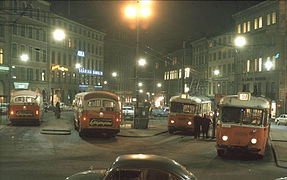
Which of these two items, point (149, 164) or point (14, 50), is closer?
point (149, 164)

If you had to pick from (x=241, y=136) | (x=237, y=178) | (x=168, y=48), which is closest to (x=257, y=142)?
(x=241, y=136)

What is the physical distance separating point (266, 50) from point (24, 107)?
139 feet

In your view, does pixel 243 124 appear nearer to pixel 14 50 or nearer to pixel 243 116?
pixel 243 116

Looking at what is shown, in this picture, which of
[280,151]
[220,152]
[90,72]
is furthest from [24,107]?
[90,72]

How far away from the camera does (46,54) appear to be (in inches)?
2876

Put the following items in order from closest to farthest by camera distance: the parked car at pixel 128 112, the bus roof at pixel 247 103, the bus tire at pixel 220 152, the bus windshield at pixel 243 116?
the bus windshield at pixel 243 116 → the bus roof at pixel 247 103 → the bus tire at pixel 220 152 → the parked car at pixel 128 112

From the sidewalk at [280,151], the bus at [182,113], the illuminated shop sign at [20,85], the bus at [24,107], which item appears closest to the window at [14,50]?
the illuminated shop sign at [20,85]

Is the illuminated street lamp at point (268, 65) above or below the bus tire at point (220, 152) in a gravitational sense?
above

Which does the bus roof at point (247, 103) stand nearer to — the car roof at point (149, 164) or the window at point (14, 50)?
the car roof at point (149, 164)

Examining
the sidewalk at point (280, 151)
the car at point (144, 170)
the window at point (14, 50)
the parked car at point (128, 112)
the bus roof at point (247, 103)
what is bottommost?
the sidewalk at point (280, 151)

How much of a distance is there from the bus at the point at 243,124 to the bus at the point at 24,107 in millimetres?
17108

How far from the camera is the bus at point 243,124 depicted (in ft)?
51.5

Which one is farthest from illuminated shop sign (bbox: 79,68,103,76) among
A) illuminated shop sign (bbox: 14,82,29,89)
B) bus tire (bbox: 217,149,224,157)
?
bus tire (bbox: 217,149,224,157)

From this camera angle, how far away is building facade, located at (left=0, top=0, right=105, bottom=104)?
200ft
